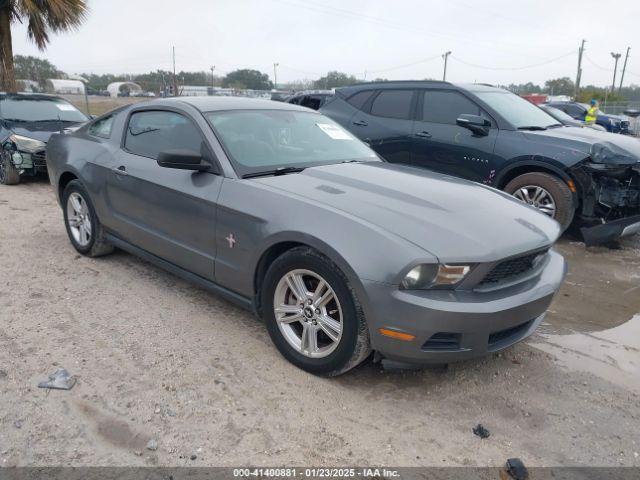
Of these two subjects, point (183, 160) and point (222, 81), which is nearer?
point (183, 160)

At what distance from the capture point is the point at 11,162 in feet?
26.1

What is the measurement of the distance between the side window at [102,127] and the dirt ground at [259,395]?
1.43 metres

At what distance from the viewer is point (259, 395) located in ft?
9.03

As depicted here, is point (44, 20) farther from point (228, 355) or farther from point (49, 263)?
point (228, 355)

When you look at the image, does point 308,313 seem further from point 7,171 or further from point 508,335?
point 7,171

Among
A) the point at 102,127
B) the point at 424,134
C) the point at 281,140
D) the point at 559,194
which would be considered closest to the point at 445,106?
the point at 424,134

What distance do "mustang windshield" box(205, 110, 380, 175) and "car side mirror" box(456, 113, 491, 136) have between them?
6.79 feet

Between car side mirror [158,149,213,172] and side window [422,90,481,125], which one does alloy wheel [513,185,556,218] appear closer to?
side window [422,90,481,125]

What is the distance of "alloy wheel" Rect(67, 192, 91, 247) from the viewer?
4.74 metres

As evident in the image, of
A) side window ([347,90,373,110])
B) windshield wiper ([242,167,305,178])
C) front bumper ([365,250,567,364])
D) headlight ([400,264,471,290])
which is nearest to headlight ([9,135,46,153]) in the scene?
side window ([347,90,373,110])

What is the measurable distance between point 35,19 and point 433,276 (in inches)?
494

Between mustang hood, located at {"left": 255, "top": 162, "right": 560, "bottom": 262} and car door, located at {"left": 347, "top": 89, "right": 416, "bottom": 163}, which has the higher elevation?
car door, located at {"left": 347, "top": 89, "right": 416, "bottom": 163}

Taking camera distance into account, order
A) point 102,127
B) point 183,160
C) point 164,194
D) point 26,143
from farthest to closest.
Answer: point 26,143 → point 102,127 → point 164,194 → point 183,160

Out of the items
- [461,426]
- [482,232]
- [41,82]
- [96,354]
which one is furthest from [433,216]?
[41,82]
